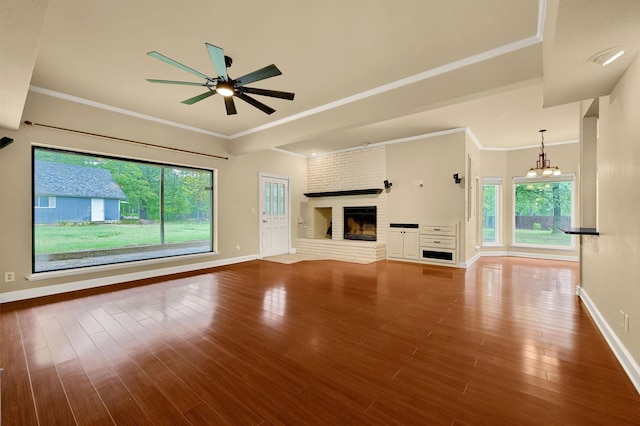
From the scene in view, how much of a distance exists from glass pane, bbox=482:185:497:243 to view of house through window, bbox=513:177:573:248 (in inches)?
19.4

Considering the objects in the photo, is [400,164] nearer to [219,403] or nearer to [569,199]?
[569,199]

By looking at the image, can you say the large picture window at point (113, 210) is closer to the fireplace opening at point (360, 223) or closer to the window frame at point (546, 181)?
the fireplace opening at point (360, 223)

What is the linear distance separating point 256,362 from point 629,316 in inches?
113

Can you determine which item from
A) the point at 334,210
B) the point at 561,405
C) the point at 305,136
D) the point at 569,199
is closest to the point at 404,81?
the point at 305,136

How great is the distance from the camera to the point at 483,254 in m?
7.23

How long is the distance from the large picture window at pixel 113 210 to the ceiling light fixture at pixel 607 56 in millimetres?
5923

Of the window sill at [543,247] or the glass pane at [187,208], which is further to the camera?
the window sill at [543,247]

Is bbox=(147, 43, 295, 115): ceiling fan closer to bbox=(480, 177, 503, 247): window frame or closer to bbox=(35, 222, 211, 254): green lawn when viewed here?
bbox=(35, 222, 211, 254): green lawn

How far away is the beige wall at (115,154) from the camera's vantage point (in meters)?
3.58

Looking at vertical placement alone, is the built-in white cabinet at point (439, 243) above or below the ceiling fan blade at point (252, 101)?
below

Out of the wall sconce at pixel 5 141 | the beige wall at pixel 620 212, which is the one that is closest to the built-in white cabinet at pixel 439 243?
the beige wall at pixel 620 212

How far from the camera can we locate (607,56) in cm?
190

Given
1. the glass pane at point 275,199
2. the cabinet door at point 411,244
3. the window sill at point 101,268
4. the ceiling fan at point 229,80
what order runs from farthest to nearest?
1. the glass pane at point 275,199
2. the cabinet door at point 411,244
3. the window sill at point 101,268
4. the ceiling fan at point 229,80

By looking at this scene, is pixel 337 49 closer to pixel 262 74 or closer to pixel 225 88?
pixel 262 74
